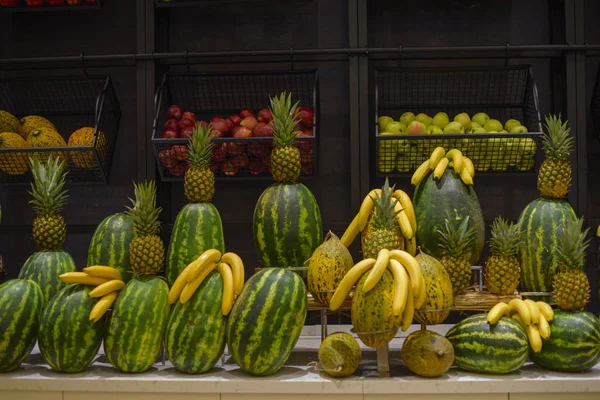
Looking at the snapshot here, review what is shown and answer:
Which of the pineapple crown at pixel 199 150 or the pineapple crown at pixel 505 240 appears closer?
the pineapple crown at pixel 505 240

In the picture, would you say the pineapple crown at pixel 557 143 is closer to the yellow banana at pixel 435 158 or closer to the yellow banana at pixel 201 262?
the yellow banana at pixel 435 158

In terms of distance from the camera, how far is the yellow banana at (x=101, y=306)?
2.50 m

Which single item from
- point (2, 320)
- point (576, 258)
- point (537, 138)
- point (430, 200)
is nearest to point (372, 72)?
point (537, 138)

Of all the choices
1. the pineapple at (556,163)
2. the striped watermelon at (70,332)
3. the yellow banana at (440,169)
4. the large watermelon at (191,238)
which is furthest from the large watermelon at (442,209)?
the striped watermelon at (70,332)

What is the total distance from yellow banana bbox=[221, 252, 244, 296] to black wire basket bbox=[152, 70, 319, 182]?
2.53 ft

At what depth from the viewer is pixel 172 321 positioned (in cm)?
250

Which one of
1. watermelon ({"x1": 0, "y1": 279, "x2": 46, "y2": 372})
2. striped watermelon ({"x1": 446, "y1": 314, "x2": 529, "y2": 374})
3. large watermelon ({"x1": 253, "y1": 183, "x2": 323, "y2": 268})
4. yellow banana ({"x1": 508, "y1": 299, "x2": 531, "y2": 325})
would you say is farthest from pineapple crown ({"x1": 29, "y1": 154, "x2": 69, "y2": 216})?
yellow banana ({"x1": 508, "y1": 299, "x2": 531, "y2": 325})

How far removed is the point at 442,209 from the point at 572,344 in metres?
0.66

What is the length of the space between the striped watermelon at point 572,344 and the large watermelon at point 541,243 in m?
0.26

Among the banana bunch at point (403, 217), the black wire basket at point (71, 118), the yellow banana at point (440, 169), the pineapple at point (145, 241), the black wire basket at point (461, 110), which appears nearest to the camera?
the pineapple at point (145, 241)

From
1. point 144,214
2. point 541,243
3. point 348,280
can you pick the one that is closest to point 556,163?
point 541,243

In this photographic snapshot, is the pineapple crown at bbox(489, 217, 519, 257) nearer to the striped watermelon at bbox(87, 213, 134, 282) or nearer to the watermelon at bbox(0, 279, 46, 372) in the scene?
the striped watermelon at bbox(87, 213, 134, 282)

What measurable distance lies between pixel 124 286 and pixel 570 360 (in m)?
1.52

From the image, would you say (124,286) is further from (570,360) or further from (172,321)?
(570,360)
